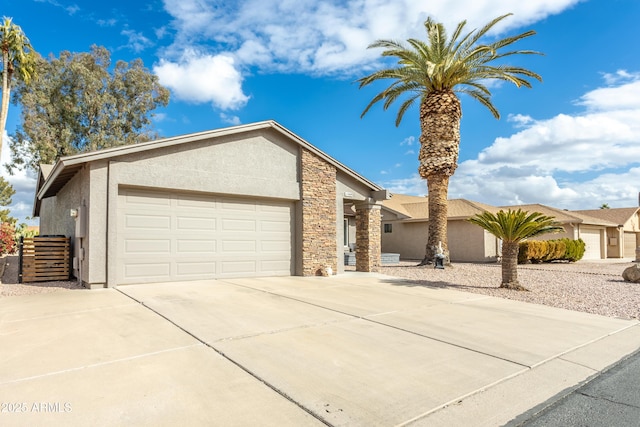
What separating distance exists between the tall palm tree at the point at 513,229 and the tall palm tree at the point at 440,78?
5921mm

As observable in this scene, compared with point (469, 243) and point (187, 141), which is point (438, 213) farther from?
point (187, 141)

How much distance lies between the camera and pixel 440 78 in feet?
53.0

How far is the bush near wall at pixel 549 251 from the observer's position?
20.9 m

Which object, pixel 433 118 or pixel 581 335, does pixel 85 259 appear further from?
pixel 433 118

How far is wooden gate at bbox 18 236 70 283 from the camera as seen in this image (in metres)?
10.3

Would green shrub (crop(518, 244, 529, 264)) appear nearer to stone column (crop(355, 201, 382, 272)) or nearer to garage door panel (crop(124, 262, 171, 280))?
stone column (crop(355, 201, 382, 272))

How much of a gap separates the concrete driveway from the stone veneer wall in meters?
4.46

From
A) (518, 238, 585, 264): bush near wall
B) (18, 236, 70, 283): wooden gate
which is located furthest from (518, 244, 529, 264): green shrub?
(18, 236, 70, 283): wooden gate

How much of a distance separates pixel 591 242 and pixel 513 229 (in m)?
22.6

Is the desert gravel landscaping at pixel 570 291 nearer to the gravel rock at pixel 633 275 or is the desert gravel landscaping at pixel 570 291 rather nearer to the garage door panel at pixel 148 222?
the gravel rock at pixel 633 275

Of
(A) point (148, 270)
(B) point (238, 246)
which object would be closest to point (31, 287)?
(A) point (148, 270)

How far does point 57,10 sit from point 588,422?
23.4 m

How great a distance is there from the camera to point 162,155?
1005cm

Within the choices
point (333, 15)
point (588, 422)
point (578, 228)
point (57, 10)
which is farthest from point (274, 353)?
point (578, 228)
